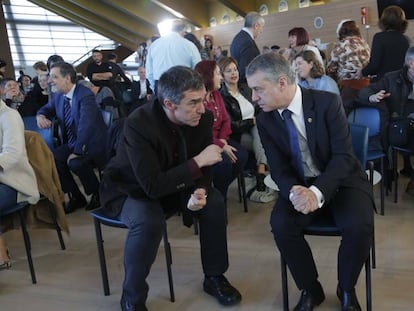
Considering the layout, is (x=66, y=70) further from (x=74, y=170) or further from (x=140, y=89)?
(x=140, y=89)

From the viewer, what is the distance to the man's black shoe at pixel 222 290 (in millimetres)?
1825

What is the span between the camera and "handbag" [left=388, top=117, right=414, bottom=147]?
8.63 feet

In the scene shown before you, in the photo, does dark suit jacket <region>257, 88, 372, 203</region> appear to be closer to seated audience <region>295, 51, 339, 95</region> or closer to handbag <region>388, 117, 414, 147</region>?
handbag <region>388, 117, 414, 147</region>

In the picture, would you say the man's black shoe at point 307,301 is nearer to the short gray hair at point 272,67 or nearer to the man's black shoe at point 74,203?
the short gray hair at point 272,67

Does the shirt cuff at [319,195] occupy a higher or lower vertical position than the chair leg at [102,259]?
higher

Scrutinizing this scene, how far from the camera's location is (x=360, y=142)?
1.90 meters

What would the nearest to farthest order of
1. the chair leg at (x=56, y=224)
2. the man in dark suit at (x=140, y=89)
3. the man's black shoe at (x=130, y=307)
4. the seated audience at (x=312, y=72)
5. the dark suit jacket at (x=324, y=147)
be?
the dark suit jacket at (x=324, y=147), the man's black shoe at (x=130, y=307), the chair leg at (x=56, y=224), the seated audience at (x=312, y=72), the man in dark suit at (x=140, y=89)

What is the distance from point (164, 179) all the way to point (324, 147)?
67 centimetres

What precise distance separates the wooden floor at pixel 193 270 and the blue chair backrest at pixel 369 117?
1.76 feet

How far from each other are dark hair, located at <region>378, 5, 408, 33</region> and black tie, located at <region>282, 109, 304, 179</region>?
2144mm

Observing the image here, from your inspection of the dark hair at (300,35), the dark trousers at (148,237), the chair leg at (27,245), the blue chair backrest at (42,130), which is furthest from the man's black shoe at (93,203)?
the dark hair at (300,35)

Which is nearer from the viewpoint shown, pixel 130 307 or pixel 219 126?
pixel 130 307

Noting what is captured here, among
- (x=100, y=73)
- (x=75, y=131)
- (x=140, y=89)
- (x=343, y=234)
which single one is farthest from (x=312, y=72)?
(x=100, y=73)

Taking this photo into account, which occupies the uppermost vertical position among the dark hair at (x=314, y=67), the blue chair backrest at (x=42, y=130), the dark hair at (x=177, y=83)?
the dark hair at (x=314, y=67)
